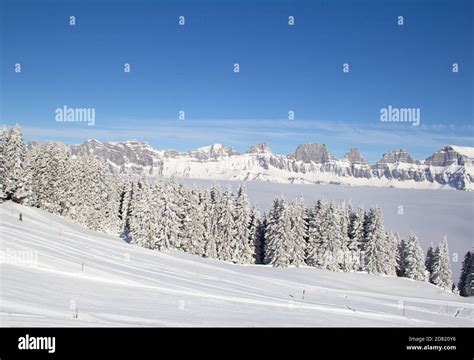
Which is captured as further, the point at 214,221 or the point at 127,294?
the point at 214,221

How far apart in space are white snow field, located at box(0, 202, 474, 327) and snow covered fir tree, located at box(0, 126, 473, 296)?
57.3ft

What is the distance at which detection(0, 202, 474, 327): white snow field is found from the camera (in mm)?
18219

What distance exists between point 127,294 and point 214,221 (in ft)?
153

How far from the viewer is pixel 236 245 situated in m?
69.7

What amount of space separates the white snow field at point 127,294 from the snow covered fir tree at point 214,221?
1747 centimetres

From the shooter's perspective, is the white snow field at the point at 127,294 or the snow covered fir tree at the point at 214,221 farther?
the snow covered fir tree at the point at 214,221

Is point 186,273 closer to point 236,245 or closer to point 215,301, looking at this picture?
point 215,301

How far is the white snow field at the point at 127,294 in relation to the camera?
18219 mm

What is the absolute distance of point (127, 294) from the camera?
78.4 ft

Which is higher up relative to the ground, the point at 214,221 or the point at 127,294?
the point at 214,221

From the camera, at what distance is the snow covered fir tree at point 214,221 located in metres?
62.1

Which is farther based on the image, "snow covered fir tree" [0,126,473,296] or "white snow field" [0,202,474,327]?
"snow covered fir tree" [0,126,473,296]
